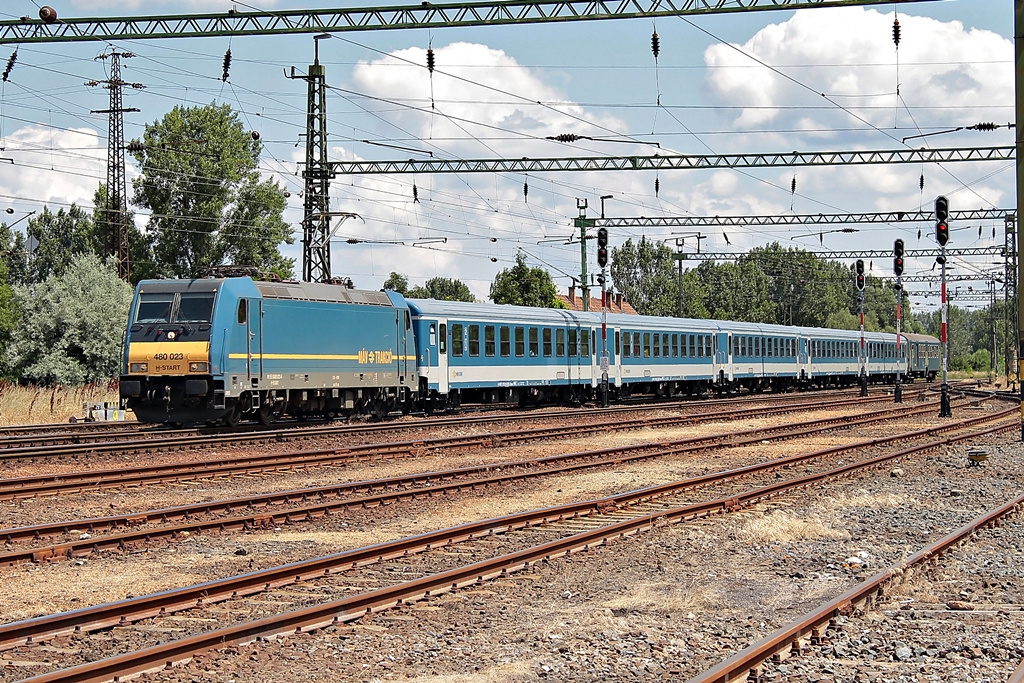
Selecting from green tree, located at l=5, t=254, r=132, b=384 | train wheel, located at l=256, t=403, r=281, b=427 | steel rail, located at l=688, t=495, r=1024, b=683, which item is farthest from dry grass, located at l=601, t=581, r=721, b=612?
green tree, located at l=5, t=254, r=132, b=384

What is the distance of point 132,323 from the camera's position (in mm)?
24234

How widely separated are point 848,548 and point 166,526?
24.2 ft

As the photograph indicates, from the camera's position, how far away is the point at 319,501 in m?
15.2

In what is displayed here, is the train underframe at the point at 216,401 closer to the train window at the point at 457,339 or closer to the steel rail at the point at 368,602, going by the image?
the train window at the point at 457,339

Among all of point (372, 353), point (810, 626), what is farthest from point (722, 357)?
point (810, 626)

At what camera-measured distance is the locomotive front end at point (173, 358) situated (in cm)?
2345

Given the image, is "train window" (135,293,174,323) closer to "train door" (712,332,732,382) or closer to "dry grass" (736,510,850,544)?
"dry grass" (736,510,850,544)

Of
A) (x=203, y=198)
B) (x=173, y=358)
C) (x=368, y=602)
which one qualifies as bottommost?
(x=368, y=602)

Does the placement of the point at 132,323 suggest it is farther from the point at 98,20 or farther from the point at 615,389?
the point at 615,389

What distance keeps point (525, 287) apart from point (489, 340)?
1380 inches

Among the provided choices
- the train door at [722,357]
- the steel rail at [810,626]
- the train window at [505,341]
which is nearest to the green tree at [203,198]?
the train door at [722,357]

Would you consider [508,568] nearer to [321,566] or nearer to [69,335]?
[321,566]

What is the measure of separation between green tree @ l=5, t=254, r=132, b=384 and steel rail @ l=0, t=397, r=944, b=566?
2727cm

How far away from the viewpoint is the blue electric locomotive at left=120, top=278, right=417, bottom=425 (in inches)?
928
